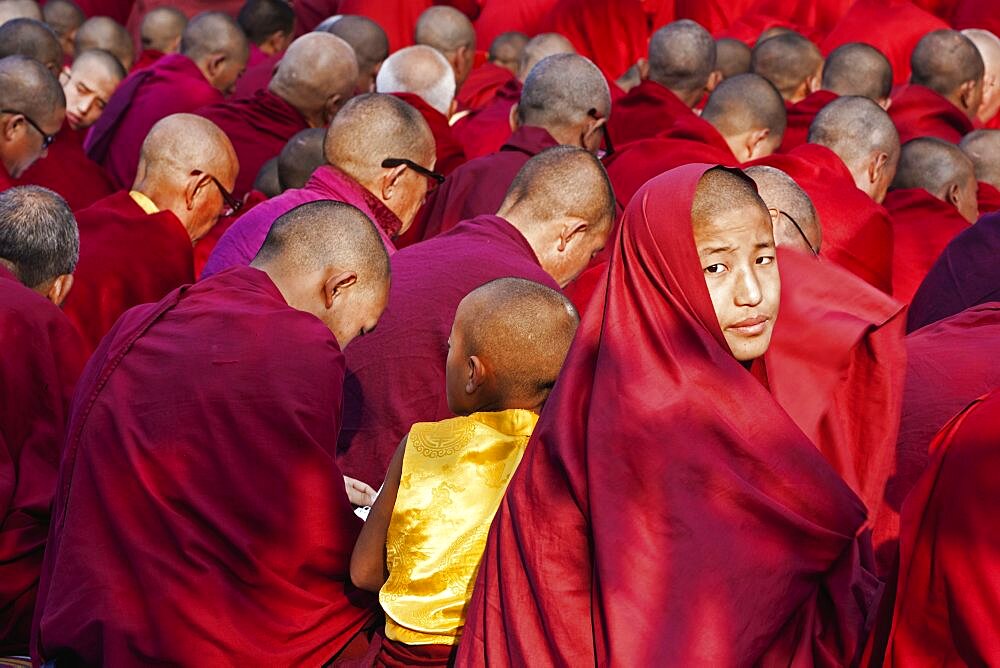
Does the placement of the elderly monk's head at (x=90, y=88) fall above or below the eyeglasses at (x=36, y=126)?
below

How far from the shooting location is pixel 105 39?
33.2ft

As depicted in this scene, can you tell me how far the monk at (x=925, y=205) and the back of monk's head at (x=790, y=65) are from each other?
1613 millimetres

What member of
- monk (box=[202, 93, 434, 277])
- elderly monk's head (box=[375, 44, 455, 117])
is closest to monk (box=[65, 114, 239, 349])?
monk (box=[202, 93, 434, 277])

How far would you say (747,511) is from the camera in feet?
9.64

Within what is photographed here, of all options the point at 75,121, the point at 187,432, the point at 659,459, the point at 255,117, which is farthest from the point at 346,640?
the point at 75,121

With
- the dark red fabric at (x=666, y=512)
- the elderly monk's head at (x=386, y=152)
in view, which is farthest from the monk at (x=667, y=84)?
the dark red fabric at (x=666, y=512)

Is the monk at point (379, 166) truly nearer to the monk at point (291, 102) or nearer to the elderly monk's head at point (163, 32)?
the monk at point (291, 102)

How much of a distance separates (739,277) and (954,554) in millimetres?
669

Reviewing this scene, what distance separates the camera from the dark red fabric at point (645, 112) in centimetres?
732

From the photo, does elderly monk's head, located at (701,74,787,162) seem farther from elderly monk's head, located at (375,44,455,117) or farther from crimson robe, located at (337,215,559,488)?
crimson robe, located at (337,215,559,488)

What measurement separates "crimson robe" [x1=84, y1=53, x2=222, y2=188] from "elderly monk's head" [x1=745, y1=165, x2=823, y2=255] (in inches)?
151

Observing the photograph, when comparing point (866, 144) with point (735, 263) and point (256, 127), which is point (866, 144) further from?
point (735, 263)

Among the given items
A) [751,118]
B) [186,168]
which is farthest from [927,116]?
[186,168]

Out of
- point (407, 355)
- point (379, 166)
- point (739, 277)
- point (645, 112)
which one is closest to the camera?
point (739, 277)
